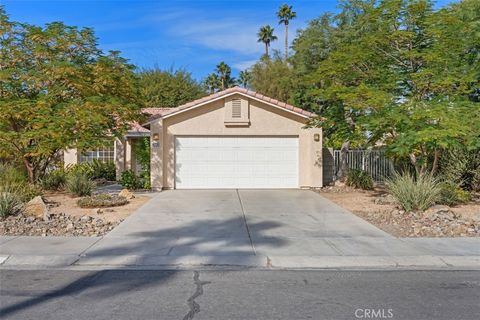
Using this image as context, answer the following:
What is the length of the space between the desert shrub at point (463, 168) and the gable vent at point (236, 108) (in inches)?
316

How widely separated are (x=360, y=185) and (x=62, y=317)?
14.9m

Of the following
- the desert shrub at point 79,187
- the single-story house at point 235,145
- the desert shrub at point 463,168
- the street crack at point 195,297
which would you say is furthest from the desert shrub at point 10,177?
the desert shrub at point 463,168

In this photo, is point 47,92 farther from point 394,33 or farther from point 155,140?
point 394,33

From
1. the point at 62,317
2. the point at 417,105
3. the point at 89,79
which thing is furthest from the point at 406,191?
the point at 89,79

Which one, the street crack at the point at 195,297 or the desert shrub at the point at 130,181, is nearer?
the street crack at the point at 195,297

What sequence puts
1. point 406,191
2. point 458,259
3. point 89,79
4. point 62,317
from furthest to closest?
point 89,79 → point 406,191 → point 458,259 → point 62,317

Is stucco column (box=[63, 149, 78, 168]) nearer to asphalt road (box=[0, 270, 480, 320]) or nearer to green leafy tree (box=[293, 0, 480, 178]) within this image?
green leafy tree (box=[293, 0, 480, 178])

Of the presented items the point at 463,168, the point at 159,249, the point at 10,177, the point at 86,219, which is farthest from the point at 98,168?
the point at 463,168

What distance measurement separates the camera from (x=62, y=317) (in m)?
4.96

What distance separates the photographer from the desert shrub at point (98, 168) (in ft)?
70.9

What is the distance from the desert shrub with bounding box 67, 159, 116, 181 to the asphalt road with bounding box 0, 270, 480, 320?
15198mm

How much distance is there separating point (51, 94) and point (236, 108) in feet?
22.8

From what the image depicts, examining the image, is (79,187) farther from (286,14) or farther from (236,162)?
(286,14)

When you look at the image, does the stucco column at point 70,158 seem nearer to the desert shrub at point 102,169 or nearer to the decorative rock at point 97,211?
the desert shrub at point 102,169
